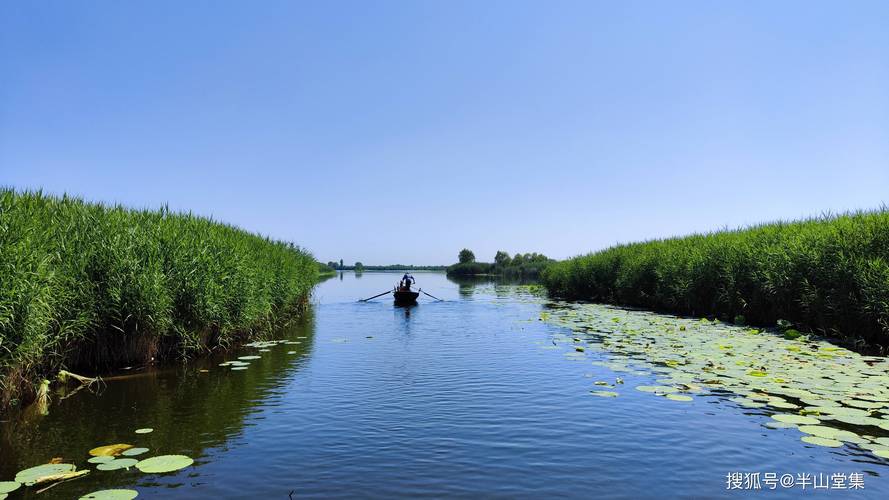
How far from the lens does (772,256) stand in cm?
1644

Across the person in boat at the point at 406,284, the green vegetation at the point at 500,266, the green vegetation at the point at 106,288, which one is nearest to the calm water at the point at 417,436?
the green vegetation at the point at 106,288

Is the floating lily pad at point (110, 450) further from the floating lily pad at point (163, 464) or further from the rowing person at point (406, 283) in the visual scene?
the rowing person at point (406, 283)

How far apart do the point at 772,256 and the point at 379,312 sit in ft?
55.3

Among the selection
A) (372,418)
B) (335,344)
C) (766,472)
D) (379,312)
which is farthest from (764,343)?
(379,312)

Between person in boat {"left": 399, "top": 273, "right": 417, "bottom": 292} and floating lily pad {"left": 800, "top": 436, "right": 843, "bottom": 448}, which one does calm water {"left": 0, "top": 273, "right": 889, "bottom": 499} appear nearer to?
floating lily pad {"left": 800, "top": 436, "right": 843, "bottom": 448}

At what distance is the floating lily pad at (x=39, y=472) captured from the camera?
5033mm

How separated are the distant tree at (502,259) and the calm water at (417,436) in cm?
10404

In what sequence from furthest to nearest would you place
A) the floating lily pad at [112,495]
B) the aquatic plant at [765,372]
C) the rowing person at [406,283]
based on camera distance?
the rowing person at [406,283] < the aquatic plant at [765,372] < the floating lily pad at [112,495]

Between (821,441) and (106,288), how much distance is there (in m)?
11.3

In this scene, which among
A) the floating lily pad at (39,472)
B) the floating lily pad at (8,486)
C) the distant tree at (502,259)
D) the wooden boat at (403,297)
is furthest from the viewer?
the distant tree at (502,259)

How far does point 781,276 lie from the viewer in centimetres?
1538

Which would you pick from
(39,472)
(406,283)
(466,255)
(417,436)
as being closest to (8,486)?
(39,472)

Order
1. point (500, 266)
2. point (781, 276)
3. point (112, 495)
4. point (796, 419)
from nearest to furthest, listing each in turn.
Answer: point (112, 495) → point (796, 419) → point (781, 276) → point (500, 266)

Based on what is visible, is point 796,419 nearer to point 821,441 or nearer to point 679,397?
point 821,441
